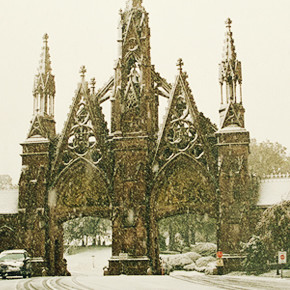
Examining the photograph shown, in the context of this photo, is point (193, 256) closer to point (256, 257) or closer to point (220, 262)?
point (220, 262)

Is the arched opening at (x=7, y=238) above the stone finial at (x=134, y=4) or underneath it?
underneath

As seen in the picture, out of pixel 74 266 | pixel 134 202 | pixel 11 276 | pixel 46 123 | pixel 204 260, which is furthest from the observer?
pixel 74 266

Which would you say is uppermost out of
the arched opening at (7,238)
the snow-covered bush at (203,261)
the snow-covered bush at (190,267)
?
the arched opening at (7,238)

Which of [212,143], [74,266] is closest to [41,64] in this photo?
[212,143]

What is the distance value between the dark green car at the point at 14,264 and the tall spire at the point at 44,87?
39.6ft

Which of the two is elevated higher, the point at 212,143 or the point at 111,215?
the point at 212,143

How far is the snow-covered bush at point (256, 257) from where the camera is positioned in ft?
96.6

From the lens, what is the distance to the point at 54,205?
34.2m

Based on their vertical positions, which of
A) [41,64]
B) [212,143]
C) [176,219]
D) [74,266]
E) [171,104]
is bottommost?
[74,266]

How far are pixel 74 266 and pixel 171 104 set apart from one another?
24.4 m

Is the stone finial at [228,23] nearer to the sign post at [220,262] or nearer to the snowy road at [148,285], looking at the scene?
the sign post at [220,262]

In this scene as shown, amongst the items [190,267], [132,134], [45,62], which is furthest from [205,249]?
[45,62]

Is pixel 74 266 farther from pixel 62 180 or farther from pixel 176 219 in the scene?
pixel 62 180

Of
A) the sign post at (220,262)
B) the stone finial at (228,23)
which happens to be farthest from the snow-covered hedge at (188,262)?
the stone finial at (228,23)
